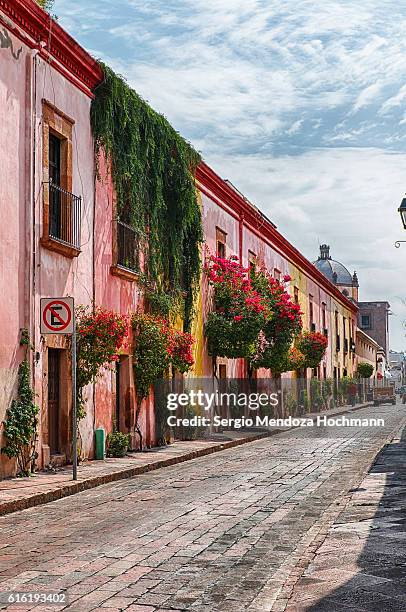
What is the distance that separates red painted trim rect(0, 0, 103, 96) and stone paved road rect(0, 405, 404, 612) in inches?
259

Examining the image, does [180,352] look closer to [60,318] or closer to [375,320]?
[60,318]

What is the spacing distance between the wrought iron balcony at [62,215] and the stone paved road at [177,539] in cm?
397

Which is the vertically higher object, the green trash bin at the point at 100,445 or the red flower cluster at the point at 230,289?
the red flower cluster at the point at 230,289

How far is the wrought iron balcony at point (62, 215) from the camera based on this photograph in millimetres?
13969

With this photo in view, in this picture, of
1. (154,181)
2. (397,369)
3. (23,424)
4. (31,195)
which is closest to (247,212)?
(154,181)

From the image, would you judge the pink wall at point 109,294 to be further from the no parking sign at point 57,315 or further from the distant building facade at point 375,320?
the distant building facade at point 375,320

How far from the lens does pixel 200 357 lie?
22547mm

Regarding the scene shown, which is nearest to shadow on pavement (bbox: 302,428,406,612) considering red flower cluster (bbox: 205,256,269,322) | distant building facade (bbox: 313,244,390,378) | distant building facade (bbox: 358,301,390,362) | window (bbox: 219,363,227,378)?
red flower cluster (bbox: 205,256,269,322)

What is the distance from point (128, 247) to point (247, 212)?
11292mm

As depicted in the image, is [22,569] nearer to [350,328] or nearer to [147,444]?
[147,444]

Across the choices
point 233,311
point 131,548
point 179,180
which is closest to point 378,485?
point 131,548

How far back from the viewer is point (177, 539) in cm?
784

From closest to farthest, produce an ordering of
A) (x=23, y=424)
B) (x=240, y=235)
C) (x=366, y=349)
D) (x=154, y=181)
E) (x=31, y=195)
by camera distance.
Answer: (x=23, y=424), (x=31, y=195), (x=154, y=181), (x=240, y=235), (x=366, y=349)

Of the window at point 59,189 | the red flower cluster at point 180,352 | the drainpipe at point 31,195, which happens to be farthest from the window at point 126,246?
the drainpipe at point 31,195
